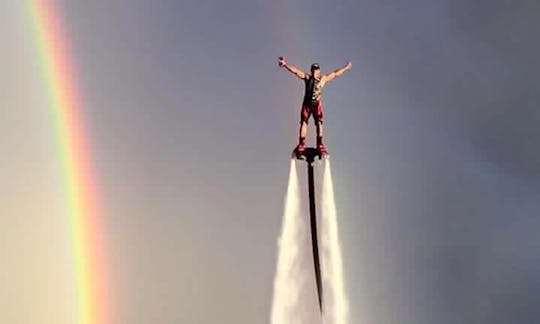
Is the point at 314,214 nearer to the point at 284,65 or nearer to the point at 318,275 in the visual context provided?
the point at 318,275

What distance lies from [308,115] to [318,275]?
10818 mm

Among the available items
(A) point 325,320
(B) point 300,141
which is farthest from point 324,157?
(A) point 325,320

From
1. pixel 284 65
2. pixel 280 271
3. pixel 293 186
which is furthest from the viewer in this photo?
pixel 280 271

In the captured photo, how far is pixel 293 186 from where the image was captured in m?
68.2

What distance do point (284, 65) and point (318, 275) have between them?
14.6m

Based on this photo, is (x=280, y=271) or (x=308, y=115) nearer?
(x=308, y=115)

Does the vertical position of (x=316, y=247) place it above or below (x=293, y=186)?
below

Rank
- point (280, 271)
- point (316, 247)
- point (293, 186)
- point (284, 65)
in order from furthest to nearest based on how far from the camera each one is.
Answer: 1. point (280, 271)
2. point (293, 186)
3. point (316, 247)
4. point (284, 65)

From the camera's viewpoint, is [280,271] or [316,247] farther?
[280,271]

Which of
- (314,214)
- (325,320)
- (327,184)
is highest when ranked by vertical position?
(327,184)

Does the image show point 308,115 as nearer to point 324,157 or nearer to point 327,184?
A: point 324,157

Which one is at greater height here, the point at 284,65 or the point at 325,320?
the point at 284,65

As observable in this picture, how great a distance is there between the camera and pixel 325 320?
69625 mm

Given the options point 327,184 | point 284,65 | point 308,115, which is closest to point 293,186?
point 327,184
